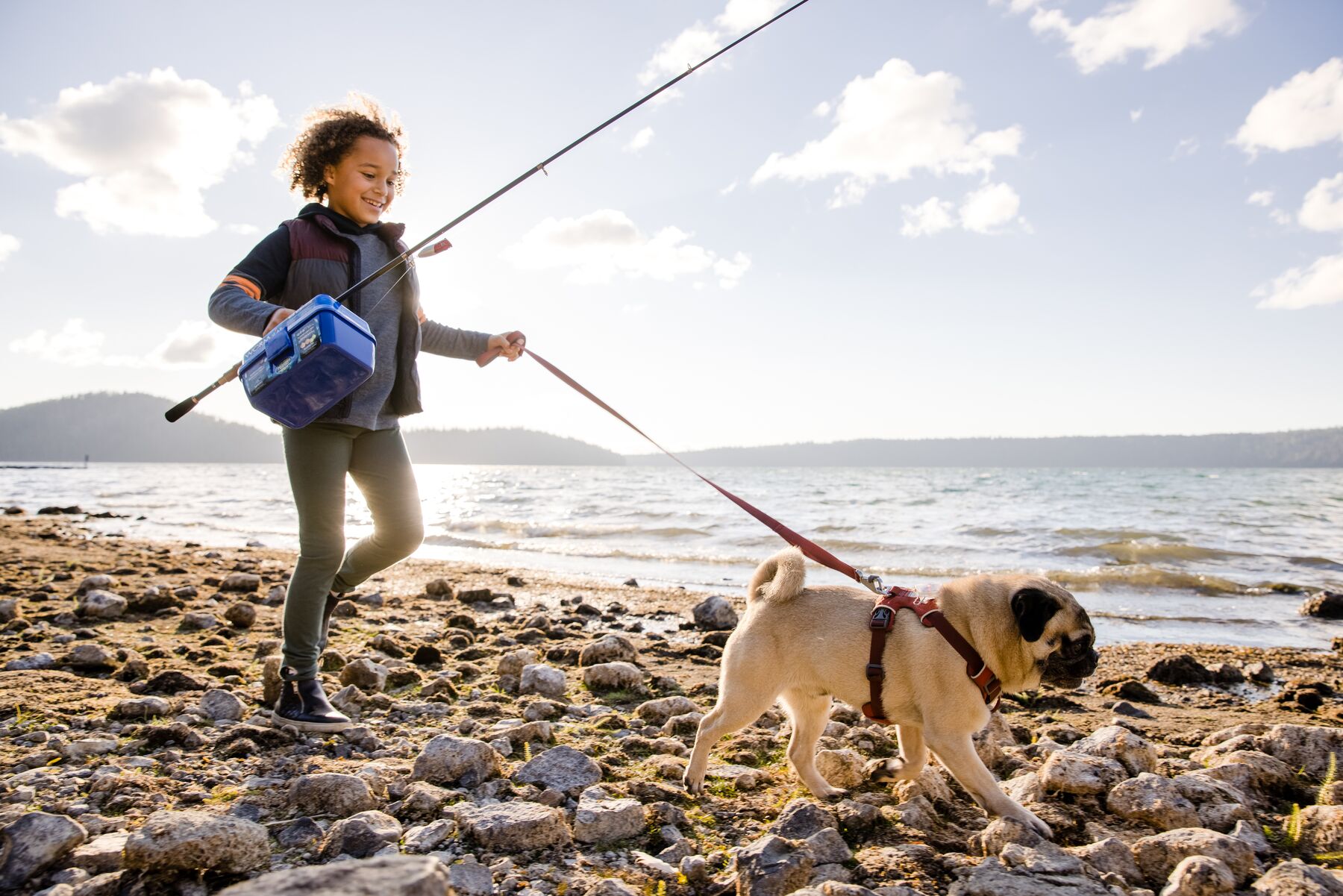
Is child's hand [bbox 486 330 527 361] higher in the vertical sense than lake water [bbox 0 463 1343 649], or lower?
higher

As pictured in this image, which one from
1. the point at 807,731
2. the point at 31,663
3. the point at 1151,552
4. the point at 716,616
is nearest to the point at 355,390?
the point at 807,731

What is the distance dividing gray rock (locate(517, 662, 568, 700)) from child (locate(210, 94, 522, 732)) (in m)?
1.31

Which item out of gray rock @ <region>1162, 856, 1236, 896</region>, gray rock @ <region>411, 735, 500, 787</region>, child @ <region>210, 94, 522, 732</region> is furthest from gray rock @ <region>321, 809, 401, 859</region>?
gray rock @ <region>1162, 856, 1236, 896</region>

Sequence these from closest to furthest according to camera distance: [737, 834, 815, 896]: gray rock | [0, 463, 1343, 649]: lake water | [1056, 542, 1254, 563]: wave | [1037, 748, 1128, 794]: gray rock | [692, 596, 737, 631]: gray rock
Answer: [737, 834, 815, 896]: gray rock → [1037, 748, 1128, 794]: gray rock → [692, 596, 737, 631]: gray rock → [0, 463, 1343, 649]: lake water → [1056, 542, 1254, 563]: wave

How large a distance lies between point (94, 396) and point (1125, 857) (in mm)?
242994

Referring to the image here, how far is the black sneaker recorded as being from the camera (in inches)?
149

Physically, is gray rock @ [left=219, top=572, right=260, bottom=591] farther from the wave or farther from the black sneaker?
the wave

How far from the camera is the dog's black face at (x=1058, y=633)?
10.6 ft

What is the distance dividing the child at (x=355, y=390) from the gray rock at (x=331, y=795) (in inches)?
37.1

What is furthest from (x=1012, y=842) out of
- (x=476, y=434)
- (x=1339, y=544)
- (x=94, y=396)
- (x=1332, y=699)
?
(x=94, y=396)

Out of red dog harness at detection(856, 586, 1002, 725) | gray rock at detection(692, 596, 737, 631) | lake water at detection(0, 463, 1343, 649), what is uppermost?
red dog harness at detection(856, 586, 1002, 725)

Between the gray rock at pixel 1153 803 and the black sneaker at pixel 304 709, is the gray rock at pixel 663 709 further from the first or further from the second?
the gray rock at pixel 1153 803

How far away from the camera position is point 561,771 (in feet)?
11.0

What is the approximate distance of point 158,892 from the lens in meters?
2.16
